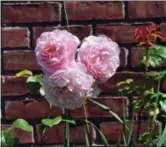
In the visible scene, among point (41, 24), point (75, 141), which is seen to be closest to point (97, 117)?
A: point (75, 141)

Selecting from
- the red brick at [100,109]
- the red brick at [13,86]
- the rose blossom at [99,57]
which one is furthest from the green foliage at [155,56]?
the red brick at [13,86]

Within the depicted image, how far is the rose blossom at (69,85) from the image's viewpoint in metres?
1.13

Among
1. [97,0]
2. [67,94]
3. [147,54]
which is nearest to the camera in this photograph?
[67,94]

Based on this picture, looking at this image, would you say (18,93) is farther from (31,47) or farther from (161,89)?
(161,89)

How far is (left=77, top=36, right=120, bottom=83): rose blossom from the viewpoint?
1.16 meters

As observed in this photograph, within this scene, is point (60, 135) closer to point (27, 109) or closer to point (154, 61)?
point (27, 109)

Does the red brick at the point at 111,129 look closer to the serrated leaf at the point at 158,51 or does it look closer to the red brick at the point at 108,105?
the red brick at the point at 108,105

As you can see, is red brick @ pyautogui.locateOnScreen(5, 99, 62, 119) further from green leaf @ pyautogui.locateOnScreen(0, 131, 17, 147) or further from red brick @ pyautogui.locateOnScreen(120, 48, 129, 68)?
green leaf @ pyautogui.locateOnScreen(0, 131, 17, 147)

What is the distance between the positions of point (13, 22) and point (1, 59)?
116mm

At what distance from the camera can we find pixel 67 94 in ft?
3.75

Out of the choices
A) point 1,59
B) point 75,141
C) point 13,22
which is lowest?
point 75,141

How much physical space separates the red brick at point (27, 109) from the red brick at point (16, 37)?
0.57ft

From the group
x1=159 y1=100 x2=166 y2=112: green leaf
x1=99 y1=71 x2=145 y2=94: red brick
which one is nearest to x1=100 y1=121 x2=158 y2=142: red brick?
x1=99 y1=71 x2=145 y2=94: red brick

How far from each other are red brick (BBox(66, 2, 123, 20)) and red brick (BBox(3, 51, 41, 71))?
0.17 metres
